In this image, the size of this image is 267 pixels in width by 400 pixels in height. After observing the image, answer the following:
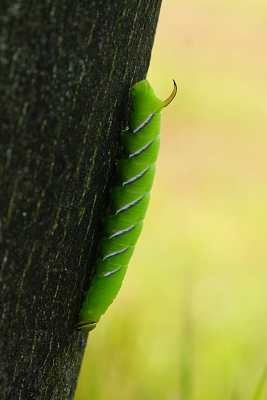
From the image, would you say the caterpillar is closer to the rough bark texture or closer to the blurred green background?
the rough bark texture

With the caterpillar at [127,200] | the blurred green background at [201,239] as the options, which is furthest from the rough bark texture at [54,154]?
the blurred green background at [201,239]

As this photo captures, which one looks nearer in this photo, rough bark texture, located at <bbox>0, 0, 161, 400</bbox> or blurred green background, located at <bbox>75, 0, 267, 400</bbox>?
rough bark texture, located at <bbox>0, 0, 161, 400</bbox>

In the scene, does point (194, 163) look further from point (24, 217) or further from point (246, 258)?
point (24, 217)

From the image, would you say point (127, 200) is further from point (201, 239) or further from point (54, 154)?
point (201, 239)

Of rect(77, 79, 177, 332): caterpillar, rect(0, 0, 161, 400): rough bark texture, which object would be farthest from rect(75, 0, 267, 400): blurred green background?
rect(0, 0, 161, 400): rough bark texture

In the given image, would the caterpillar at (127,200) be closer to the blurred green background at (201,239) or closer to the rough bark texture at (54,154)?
the rough bark texture at (54,154)

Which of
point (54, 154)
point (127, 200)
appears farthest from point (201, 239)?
point (54, 154)

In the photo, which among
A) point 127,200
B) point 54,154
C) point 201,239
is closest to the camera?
point 54,154
